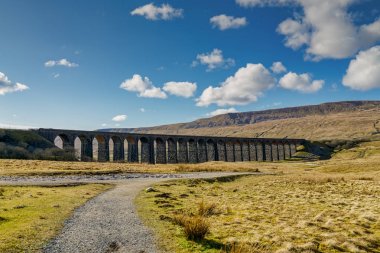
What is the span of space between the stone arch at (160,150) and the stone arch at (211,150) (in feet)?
82.4

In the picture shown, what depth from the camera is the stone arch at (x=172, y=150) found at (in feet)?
373

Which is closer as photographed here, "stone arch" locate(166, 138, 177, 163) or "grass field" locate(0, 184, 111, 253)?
"grass field" locate(0, 184, 111, 253)

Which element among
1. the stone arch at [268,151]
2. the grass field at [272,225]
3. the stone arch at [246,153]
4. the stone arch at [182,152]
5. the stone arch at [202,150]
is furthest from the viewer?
the stone arch at [268,151]

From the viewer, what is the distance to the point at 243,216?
18516 mm

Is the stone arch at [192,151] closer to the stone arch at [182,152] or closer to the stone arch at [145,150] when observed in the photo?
the stone arch at [182,152]

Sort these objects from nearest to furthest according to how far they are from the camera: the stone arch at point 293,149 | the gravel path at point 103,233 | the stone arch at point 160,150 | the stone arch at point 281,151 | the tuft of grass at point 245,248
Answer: the tuft of grass at point 245,248, the gravel path at point 103,233, the stone arch at point 160,150, the stone arch at point 281,151, the stone arch at point 293,149

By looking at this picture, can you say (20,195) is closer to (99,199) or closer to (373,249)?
(99,199)

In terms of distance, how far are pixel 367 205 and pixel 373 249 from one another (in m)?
11.8

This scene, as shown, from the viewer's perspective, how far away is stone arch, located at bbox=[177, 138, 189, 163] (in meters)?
119

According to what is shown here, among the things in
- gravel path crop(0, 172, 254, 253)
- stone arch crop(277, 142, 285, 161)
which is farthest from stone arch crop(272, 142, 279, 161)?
gravel path crop(0, 172, 254, 253)

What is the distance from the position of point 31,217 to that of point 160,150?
307 feet


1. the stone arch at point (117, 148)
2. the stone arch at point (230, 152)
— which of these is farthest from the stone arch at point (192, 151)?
the stone arch at point (117, 148)

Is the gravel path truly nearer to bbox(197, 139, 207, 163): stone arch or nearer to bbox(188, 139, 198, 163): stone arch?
bbox(188, 139, 198, 163): stone arch

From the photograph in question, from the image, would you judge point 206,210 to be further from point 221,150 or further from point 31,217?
point 221,150
